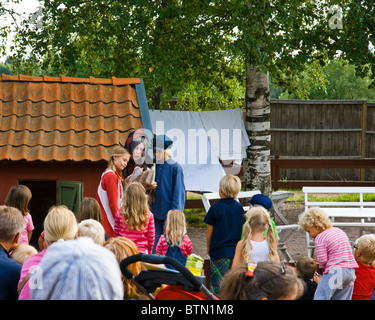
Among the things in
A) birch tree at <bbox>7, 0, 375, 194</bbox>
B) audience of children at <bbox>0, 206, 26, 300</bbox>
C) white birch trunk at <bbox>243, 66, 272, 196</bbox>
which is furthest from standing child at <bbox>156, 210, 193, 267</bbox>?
white birch trunk at <bbox>243, 66, 272, 196</bbox>

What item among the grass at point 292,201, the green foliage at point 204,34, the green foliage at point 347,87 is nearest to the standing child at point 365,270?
the green foliage at point 204,34

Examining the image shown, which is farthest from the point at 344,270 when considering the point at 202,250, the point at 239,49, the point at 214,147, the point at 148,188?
the point at 214,147

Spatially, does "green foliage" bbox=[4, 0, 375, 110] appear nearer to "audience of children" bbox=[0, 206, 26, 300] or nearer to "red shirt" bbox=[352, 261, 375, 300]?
"red shirt" bbox=[352, 261, 375, 300]

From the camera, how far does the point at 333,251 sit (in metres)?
4.53

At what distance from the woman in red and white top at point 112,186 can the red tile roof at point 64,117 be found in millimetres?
901

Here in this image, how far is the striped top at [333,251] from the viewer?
443 centimetres

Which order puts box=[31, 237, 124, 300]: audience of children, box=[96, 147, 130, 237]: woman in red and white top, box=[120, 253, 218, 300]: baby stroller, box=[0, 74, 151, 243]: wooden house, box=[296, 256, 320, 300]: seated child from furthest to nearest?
1. box=[0, 74, 151, 243]: wooden house
2. box=[96, 147, 130, 237]: woman in red and white top
3. box=[296, 256, 320, 300]: seated child
4. box=[120, 253, 218, 300]: baby stroller
5. box=[31, 237, 124, 300]: audience of children

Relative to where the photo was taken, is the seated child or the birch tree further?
the birch tree

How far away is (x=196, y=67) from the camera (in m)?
9.98

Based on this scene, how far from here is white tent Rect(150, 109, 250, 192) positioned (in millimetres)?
9523

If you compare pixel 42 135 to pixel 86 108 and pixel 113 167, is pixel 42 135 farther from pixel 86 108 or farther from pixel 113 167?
pixel 113 167

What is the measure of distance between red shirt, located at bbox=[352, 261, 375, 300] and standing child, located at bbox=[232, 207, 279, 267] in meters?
0.86

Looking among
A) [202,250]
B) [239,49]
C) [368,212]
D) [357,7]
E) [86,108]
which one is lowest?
[202,250]

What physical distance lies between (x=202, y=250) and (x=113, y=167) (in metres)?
3.21
